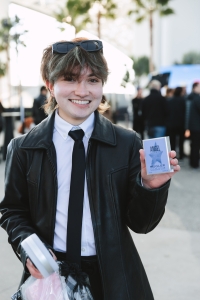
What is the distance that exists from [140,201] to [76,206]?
25cm

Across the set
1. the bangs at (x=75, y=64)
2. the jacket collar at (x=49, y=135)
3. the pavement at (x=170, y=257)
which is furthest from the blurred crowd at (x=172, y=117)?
the bangs at (x=75, y=64)

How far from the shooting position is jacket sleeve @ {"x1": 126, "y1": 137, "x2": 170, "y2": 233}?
1591 mm

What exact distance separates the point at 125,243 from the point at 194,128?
24.8ft

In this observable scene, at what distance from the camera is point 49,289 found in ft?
5.14

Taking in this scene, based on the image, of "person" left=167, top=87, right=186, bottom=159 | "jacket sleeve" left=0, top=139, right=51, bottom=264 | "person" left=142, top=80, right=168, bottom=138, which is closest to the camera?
"jacket sleeve" left=0, top=139, right=51, bottom=264

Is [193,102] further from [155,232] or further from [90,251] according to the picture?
[90,251]

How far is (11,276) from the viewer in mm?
3900

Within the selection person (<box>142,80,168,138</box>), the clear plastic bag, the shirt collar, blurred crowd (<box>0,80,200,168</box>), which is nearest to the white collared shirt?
the shirt collar

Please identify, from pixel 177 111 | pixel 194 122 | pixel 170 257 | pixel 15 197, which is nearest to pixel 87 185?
pixel 15 197

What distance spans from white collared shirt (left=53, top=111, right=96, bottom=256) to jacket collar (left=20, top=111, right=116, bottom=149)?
0.03 metres

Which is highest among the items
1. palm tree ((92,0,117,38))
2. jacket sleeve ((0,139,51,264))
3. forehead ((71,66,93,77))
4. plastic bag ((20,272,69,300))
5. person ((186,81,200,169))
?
palm tree ((92,0,117,38))

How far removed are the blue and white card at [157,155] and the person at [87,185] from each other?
0.14 m

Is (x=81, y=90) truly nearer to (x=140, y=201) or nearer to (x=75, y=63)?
(x=75, y=63)

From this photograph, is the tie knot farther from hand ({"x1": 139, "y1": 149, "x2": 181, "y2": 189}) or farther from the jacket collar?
hand ({"x1": 139, "y1": 149, "x2": 181, "y2": 189})
